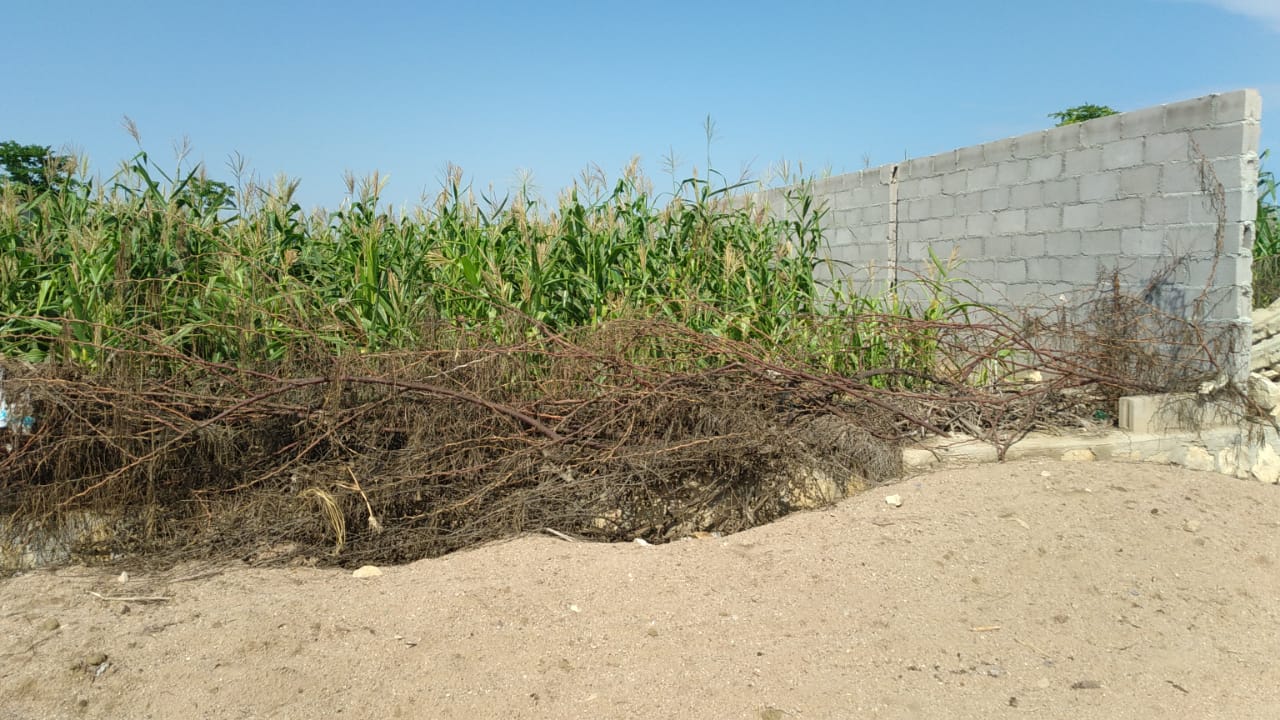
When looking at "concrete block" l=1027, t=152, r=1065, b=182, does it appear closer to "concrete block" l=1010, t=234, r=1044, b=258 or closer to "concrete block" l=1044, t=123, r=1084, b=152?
"concrete block" l=1044, t=123, r=1084, b=152

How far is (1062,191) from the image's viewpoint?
692 cm

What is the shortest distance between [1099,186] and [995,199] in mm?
1067

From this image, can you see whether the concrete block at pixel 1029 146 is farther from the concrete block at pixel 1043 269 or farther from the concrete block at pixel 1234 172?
the concrete block at pixel 1234 172

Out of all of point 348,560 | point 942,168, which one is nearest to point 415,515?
point 348,560

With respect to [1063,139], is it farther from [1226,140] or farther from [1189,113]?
[1226,140]

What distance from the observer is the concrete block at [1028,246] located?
717cm

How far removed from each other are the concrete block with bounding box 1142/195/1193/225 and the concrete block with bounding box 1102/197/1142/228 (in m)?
0.05

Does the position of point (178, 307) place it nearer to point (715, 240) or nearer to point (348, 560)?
point (348, 560)

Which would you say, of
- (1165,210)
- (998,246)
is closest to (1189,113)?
(1165,210)

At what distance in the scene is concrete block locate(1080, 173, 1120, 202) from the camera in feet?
21.2

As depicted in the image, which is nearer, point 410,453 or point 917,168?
point 410,453

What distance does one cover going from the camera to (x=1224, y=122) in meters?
5.74

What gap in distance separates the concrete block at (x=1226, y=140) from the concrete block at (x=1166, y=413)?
5.25ft

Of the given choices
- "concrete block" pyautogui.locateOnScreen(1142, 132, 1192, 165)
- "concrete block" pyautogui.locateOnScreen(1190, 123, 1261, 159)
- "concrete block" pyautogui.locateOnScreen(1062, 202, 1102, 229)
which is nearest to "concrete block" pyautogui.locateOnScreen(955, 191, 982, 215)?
"concrete block" pyautogui.locateOnScreen(1062, 202, 1102, 229)
